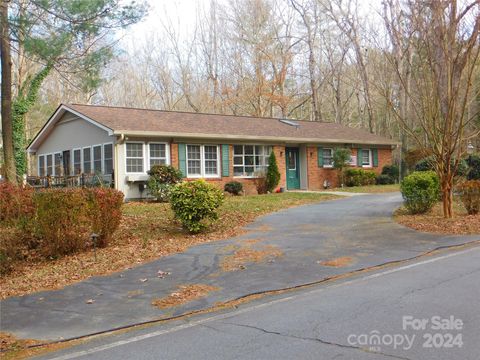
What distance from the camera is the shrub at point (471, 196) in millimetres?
13852

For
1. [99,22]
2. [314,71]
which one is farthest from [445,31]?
[314,71]

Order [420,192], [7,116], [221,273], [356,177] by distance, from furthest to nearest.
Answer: [356,177] → [7,116] → [420,192] → [221,273]

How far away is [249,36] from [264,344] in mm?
36378

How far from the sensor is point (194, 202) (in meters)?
11.8

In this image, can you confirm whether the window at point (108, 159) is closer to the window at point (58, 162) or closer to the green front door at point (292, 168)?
the window at point (58, 162)

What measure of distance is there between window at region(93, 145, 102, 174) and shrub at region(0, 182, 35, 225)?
8.23m

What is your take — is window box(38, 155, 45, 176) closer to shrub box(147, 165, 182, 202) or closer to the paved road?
shrub box(147, 165, 182, 202)

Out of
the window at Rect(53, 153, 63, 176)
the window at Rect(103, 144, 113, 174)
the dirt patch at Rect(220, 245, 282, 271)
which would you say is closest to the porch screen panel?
the window at Rect(103, 144, 113, 174)

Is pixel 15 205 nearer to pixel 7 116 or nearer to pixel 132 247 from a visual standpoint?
pixel 132 247

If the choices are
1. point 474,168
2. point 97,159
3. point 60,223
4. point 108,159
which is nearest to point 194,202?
point 60,223

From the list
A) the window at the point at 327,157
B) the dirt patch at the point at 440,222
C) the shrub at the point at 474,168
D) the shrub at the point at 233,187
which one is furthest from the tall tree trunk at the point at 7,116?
the shrub at the point at 474,168

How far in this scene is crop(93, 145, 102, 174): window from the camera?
20891 millimetres

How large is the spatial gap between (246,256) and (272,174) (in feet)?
47.3

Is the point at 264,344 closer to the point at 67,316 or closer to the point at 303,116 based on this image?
the point at 67,316
